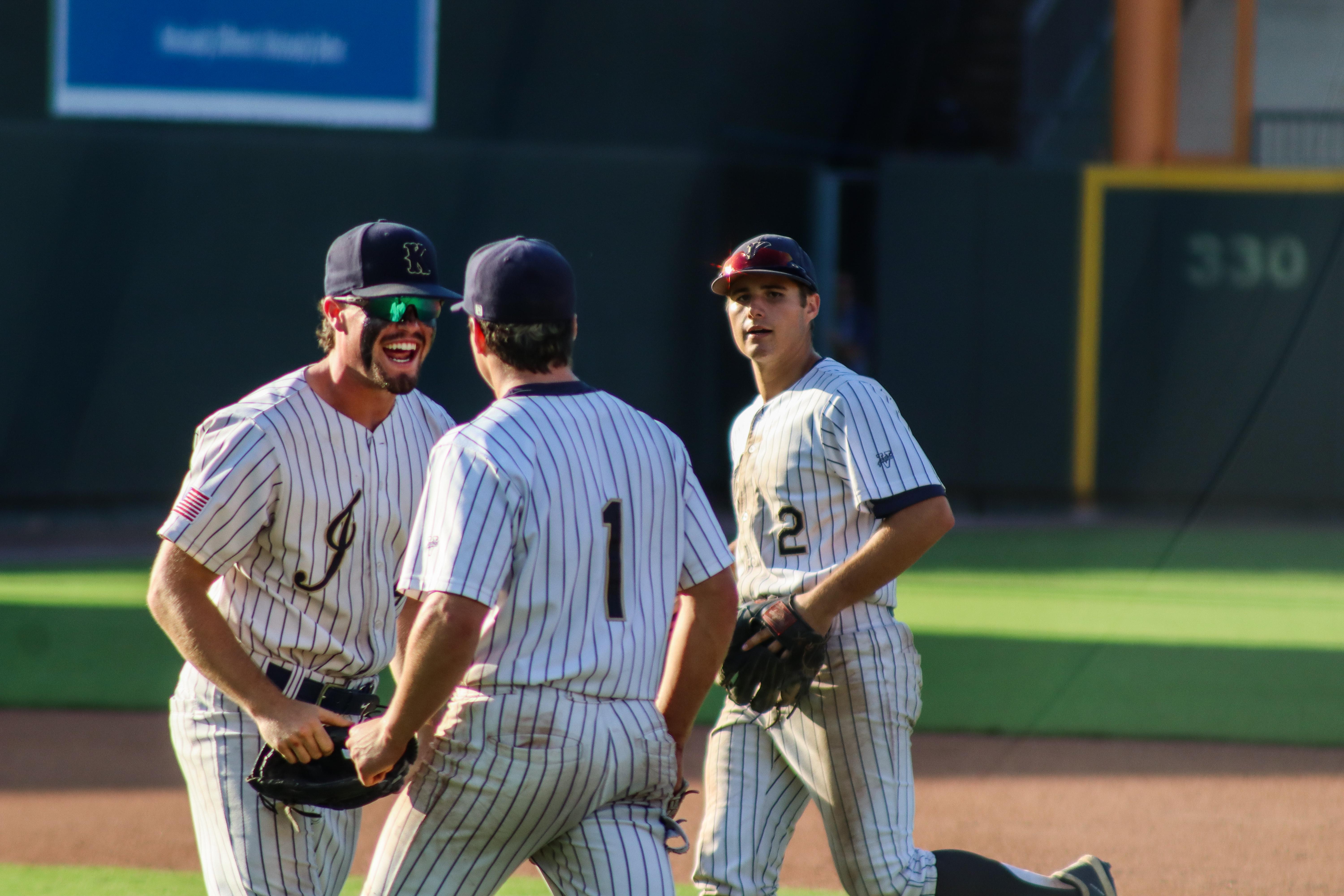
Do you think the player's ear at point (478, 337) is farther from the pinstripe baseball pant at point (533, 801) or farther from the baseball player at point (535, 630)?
the pinstripe baseball pant at point (533, 801)

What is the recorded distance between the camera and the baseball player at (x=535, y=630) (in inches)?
96.7

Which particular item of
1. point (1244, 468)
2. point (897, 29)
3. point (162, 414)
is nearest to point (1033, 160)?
point (897, 29)

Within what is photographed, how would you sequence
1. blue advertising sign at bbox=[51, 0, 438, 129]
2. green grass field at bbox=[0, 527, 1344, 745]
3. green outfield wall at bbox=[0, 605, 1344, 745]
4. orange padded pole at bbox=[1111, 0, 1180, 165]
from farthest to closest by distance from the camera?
orange padded pole at bbox=[1111, 0, 1180, 165] < blue advertising sign at bbox=[51, 0, 438, 129] < green grass field at bbox=[0, 527, 1344, 745] < green outfield wall at bbox=[0, 605, 1344, 745]

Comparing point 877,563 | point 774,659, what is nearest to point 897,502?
point 877,563

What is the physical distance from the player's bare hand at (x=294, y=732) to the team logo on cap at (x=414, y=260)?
2.86ft

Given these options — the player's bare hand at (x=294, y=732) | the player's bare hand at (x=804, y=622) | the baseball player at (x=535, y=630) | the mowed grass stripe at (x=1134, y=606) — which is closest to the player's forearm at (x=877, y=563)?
the player's bare hand at (x=804, y=622)

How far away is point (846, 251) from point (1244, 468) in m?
4.53

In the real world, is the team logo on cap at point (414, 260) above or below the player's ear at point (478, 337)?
above

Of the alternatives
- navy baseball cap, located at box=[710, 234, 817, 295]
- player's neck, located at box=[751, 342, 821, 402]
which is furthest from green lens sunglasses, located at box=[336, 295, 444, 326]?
player's neck, located at box=[751, 342, 821, 402]

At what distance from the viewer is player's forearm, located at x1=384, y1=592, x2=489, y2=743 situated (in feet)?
7.90

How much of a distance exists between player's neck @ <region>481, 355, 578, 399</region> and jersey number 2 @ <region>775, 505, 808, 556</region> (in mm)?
978

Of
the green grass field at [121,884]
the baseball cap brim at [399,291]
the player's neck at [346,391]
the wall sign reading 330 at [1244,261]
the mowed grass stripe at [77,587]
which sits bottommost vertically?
the mowed grass stripe at [77,587]

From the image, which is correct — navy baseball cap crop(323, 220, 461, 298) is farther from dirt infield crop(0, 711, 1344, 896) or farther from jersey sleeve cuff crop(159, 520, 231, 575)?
dirt infield crop(0, 711, 1344, 896)

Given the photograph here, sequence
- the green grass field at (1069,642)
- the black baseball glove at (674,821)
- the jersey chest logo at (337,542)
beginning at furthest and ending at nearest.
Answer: the green grass field at (1069,642), the jersey chest logo at (337,542), the black baseball glove at (674,821)
